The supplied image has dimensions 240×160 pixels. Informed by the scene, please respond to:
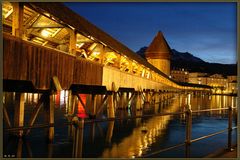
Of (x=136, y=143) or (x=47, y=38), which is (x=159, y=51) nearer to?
(x=47, y=38)

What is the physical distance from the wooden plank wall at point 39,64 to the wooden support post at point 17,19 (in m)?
0.25

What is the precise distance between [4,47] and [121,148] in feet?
19.7

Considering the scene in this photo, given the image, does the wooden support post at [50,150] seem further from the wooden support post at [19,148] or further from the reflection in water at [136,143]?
the reflection in water at [136,143]

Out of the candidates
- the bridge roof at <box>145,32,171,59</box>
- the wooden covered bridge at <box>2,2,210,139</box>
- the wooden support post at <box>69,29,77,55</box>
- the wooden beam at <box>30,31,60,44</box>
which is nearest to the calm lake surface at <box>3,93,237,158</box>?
the wooden covered bridge at <box>2,2,210,139</box>

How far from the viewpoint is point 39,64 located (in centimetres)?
1040

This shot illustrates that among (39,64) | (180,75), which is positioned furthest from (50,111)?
(180,75)

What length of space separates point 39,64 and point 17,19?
1735 millimetres

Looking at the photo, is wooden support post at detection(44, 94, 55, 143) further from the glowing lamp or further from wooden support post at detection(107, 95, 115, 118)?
wooden support post at detection(107, 95, 115, 118)

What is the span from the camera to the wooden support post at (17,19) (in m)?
9.30

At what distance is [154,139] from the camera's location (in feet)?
47.5

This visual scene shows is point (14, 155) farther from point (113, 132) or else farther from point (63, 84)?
point (113, 132)

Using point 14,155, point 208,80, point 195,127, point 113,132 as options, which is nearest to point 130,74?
point 195,127

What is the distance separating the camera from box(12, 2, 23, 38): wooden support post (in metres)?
9.30

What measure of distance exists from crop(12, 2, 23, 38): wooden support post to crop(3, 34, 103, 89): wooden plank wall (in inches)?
10.0
